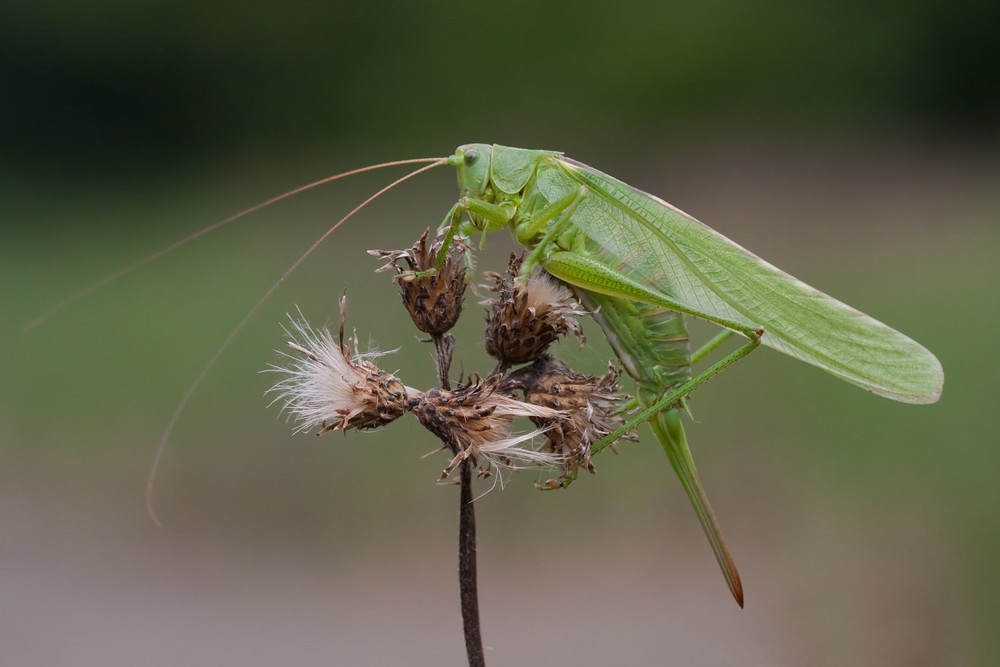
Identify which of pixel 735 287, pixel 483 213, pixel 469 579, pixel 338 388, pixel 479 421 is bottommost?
pixel 469 579

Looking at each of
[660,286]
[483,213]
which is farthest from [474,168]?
[660,286]

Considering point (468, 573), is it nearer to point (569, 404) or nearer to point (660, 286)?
point (569, 404)

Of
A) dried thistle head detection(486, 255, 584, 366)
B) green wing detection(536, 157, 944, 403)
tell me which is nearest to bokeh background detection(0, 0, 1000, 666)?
green wing detection(536, 157, 944, 403)

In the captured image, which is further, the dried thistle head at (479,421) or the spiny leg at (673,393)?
the spiny leg at (673,393)

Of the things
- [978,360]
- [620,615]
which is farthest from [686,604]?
[978,360]

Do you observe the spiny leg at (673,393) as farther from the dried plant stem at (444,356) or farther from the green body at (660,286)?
the dried plant stem at (444,356)

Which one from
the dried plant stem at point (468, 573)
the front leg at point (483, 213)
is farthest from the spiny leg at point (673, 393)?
the dried plant stem at point (468, 573)

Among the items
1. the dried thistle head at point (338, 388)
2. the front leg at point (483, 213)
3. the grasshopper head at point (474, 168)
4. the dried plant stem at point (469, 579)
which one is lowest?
the dried plant stem at point (469, 579)

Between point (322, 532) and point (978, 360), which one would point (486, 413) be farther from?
point (978, 360)
